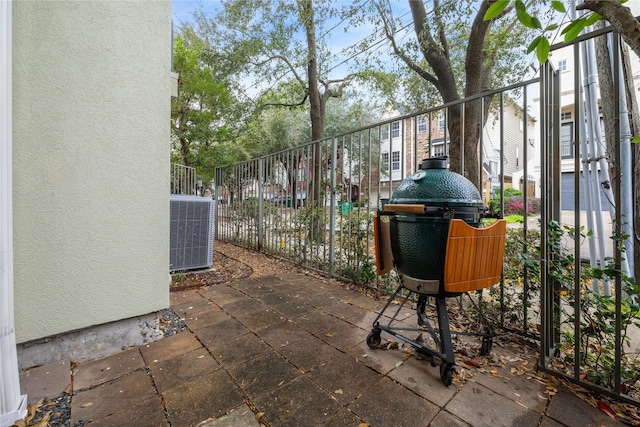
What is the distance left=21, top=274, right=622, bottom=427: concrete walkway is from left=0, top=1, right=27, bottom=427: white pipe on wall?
22cm

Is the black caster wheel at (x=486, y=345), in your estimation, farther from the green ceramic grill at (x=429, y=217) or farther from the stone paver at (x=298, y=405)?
the stone paver at (x=298, y=405)

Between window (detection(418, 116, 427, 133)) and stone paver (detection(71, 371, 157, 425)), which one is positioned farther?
window (detection(418, 116, 427, 133))

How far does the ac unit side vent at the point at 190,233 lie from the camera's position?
3.90 meters

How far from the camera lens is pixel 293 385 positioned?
1.66m

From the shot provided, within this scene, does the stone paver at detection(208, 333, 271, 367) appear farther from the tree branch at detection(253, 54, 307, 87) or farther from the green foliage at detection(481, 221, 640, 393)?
the tree branch at detection(253, 54, 307, 87)

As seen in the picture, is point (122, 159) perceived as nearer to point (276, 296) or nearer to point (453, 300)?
point (276, 296)

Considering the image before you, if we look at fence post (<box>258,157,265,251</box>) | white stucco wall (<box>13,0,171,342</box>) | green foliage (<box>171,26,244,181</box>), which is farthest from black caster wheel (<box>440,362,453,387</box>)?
green foliage (<box>171,26,244,181</box>)

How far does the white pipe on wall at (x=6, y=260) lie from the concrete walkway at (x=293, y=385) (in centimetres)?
22

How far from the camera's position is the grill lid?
176 cm

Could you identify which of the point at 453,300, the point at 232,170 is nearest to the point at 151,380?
the point at 453,300

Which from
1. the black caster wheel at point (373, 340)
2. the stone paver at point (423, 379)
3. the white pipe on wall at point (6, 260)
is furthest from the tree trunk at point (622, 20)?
the white pipe on wall at point (6, 260)

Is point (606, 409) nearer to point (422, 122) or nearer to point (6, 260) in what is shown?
point (6, 260)

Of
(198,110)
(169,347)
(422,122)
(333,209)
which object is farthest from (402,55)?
(198,110)

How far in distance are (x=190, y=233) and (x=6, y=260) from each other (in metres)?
2.67
